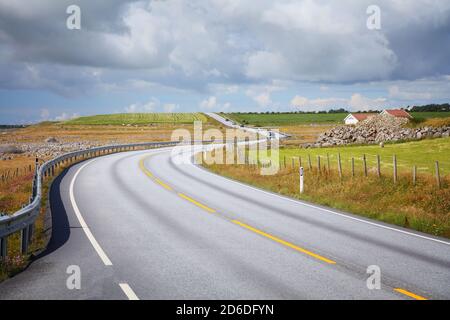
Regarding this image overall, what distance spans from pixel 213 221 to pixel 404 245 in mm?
5510

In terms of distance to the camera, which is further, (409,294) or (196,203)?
(196,203)

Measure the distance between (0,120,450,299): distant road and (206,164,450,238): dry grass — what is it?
1.09 meters

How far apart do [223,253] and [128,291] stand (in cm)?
298

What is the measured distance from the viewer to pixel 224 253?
10023 mm

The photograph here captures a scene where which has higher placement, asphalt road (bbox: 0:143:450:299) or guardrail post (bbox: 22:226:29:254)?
guardrail post (bbox: 22:226:29:254)

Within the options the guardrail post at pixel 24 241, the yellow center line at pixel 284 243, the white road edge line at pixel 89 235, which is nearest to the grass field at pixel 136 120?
the white road edge line at pixel 89 235

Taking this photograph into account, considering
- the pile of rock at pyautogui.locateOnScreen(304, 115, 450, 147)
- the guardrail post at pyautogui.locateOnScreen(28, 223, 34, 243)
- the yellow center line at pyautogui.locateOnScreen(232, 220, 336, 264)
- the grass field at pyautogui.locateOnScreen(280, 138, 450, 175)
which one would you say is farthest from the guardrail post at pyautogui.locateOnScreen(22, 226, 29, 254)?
the pile of rock at pyautogui.locateOnScreen(304, 115, 450, 147)

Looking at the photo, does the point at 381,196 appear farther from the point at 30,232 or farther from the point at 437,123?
the point at 437,123

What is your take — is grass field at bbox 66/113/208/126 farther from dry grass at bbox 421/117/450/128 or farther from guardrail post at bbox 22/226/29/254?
guardrail post at bbox 22/226/29/254

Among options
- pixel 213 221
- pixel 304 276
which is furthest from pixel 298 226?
pixel 304 276

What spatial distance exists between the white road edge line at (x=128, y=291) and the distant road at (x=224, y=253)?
0.02m

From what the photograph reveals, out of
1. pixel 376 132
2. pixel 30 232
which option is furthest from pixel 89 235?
pixel 376 132

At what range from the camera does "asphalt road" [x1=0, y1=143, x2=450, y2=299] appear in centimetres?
767

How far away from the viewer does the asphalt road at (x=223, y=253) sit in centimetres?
767
